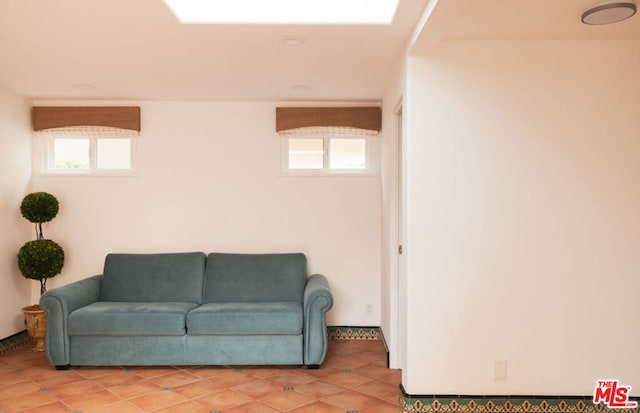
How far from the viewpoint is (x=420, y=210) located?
3129mm

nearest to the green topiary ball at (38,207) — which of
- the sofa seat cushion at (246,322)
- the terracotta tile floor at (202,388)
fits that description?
the terracotta tile floor at (202,388)

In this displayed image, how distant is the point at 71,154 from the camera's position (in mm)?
5168

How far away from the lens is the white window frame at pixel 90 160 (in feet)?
16.6

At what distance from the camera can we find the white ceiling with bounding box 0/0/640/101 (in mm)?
2729

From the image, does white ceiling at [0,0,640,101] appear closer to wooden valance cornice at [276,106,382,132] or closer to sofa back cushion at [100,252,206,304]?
wooden valance cornice at [276,106,382,132]

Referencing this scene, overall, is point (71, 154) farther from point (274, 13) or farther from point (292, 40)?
point (274, 13)

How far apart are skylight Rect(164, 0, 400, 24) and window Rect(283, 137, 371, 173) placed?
217 centimetres

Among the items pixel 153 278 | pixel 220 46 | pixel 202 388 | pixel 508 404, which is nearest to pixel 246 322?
pixel 202 388

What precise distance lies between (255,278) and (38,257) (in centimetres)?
198

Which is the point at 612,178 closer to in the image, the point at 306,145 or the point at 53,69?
the point at 306,145

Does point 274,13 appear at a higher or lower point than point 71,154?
higher

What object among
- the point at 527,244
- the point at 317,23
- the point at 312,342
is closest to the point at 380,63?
the point at 317,23

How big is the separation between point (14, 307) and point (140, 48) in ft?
9.59

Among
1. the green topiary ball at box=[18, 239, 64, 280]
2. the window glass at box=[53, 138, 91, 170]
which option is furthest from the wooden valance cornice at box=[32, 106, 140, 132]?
the green topiary ball at box=[18, 239, 64, 280]
